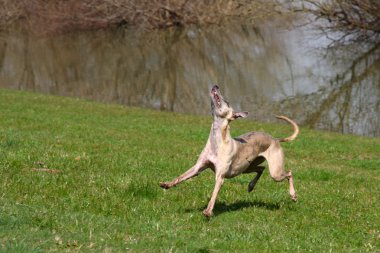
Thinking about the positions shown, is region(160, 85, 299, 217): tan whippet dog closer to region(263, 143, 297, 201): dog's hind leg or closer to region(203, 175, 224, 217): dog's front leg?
region(203, 175, 224, 217): dog's front leg

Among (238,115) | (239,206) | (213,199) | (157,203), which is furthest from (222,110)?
(239,206)

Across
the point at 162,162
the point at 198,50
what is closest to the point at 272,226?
the point at 162,162

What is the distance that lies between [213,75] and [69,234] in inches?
1414

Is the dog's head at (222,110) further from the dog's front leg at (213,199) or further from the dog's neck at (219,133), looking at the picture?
the dog's front leg at (213,199)

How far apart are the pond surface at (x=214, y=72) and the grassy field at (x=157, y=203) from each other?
50.1 ft

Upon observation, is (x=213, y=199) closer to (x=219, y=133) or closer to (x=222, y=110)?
(x=219, y=133)

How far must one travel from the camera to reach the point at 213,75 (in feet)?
141

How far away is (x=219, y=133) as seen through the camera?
947cm

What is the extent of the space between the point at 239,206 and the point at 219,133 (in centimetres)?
167

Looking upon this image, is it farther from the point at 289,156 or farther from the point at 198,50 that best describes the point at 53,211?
the point at 198,50

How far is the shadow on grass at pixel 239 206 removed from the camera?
33.6 feet

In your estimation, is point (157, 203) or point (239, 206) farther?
point (239, 206)

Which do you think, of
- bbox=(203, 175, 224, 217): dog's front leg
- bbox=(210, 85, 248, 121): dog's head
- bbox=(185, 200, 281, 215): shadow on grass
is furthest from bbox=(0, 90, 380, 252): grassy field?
bbox=(210, 85, 248, 121): dog's head

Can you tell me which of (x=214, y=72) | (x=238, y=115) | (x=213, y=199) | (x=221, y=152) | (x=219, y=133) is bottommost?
(x=214, y=72)
